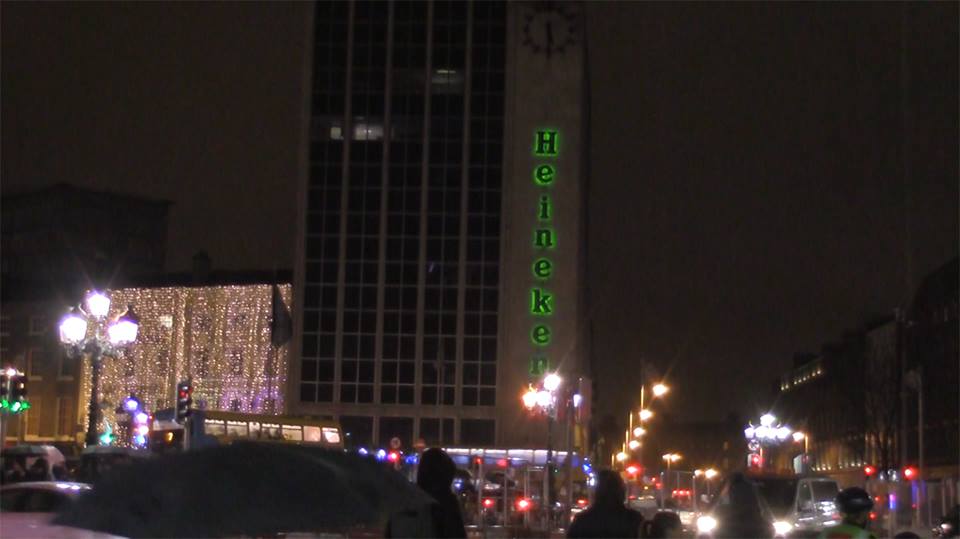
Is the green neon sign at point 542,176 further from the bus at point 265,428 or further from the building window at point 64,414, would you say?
the building window at point 64,414

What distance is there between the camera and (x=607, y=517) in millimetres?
9914

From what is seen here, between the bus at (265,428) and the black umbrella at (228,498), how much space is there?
96.4 feet

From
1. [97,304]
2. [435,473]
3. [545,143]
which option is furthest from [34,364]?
[435,473]

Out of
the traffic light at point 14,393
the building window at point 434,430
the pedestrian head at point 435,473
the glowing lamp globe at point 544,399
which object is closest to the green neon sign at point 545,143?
the building window at point 434,430

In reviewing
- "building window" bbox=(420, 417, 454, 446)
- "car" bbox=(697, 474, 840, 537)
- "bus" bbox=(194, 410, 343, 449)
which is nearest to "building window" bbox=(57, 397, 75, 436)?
"building window" bbox=(420, 417, 454, 446)

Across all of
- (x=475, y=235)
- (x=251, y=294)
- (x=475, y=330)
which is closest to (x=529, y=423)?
(x=475, y=330)

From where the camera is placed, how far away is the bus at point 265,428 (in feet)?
136

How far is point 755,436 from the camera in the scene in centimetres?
5131

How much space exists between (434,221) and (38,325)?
2315cm

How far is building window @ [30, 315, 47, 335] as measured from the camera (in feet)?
252

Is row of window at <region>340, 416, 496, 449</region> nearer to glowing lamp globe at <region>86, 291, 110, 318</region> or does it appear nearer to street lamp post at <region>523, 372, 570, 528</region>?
street lamp post at <region>523, 372, 570, 528</region>

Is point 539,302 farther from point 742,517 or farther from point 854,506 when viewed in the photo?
point 854,506

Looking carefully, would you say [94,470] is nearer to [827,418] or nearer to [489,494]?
[489,494]

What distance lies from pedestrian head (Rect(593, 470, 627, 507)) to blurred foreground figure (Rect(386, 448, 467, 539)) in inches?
40.5
